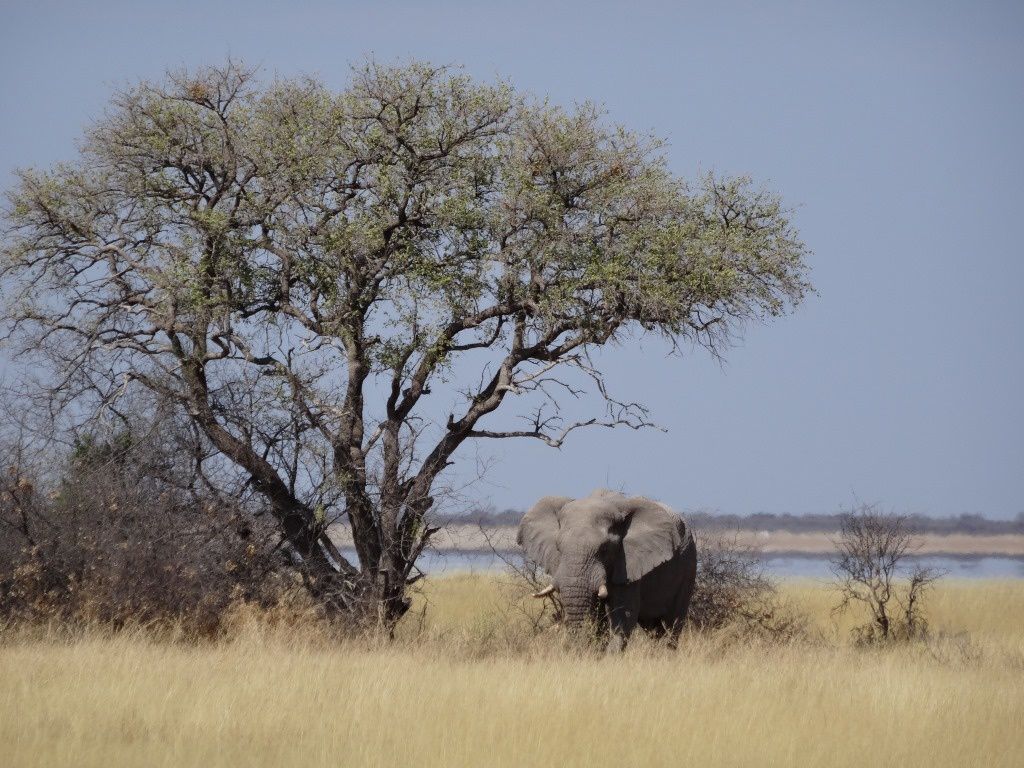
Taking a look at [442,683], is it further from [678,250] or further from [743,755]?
[678,250]

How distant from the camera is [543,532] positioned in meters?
19.9

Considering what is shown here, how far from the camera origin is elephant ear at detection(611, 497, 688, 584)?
19.3m

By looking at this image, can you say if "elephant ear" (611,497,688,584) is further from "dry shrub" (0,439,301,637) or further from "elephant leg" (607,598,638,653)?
"dry shrub" (0,439,301,637)

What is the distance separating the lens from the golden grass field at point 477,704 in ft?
36.2

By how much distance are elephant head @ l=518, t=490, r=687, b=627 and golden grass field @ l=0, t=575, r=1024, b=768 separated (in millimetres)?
855

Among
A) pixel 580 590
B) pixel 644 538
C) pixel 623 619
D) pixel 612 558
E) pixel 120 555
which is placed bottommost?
pixel 623 619

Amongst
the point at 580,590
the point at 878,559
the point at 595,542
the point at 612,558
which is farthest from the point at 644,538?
the point at 878,559

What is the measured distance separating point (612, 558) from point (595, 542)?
2.02ft

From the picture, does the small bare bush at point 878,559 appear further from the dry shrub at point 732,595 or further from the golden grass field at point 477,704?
the golden grass field at point 477,704

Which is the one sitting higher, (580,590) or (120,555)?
(120,555)

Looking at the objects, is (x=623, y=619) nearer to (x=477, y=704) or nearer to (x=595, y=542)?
(x=595, y=542)

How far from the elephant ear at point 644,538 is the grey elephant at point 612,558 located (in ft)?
0.05

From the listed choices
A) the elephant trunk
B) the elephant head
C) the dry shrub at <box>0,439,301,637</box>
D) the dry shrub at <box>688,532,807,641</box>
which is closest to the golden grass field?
the elephant trunk

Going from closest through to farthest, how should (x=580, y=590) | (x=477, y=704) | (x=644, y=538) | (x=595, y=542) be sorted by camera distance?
1. (x=477, y=704)
2. (x=580, y=590)
3. (x=595, y=542)
4. (x=644, y=538)
